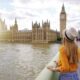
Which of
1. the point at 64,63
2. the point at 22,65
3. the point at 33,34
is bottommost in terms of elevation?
the point at 22,65

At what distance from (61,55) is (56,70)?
0.05 metres

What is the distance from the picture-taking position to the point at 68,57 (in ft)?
2.83

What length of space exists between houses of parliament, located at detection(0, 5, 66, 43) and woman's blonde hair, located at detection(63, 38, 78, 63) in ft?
110

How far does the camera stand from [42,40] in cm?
3556

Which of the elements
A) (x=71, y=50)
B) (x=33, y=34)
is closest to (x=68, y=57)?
(x=71, y=50)

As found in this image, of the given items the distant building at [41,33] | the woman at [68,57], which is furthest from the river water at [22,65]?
the distant building at [41,33]

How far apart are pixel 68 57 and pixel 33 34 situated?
A: 34723 millimetres

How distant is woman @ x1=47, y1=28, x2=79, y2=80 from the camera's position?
0.85 metres

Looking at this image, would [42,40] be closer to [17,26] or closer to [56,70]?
[17,26]

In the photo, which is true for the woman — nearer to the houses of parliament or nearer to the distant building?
the houses of parliament

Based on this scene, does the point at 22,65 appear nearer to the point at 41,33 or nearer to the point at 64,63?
the point at 64,63

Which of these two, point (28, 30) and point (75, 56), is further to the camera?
point (28, 30)

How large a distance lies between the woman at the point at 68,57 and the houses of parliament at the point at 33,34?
33520mm

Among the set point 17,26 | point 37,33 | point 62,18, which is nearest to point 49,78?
point 37,33
